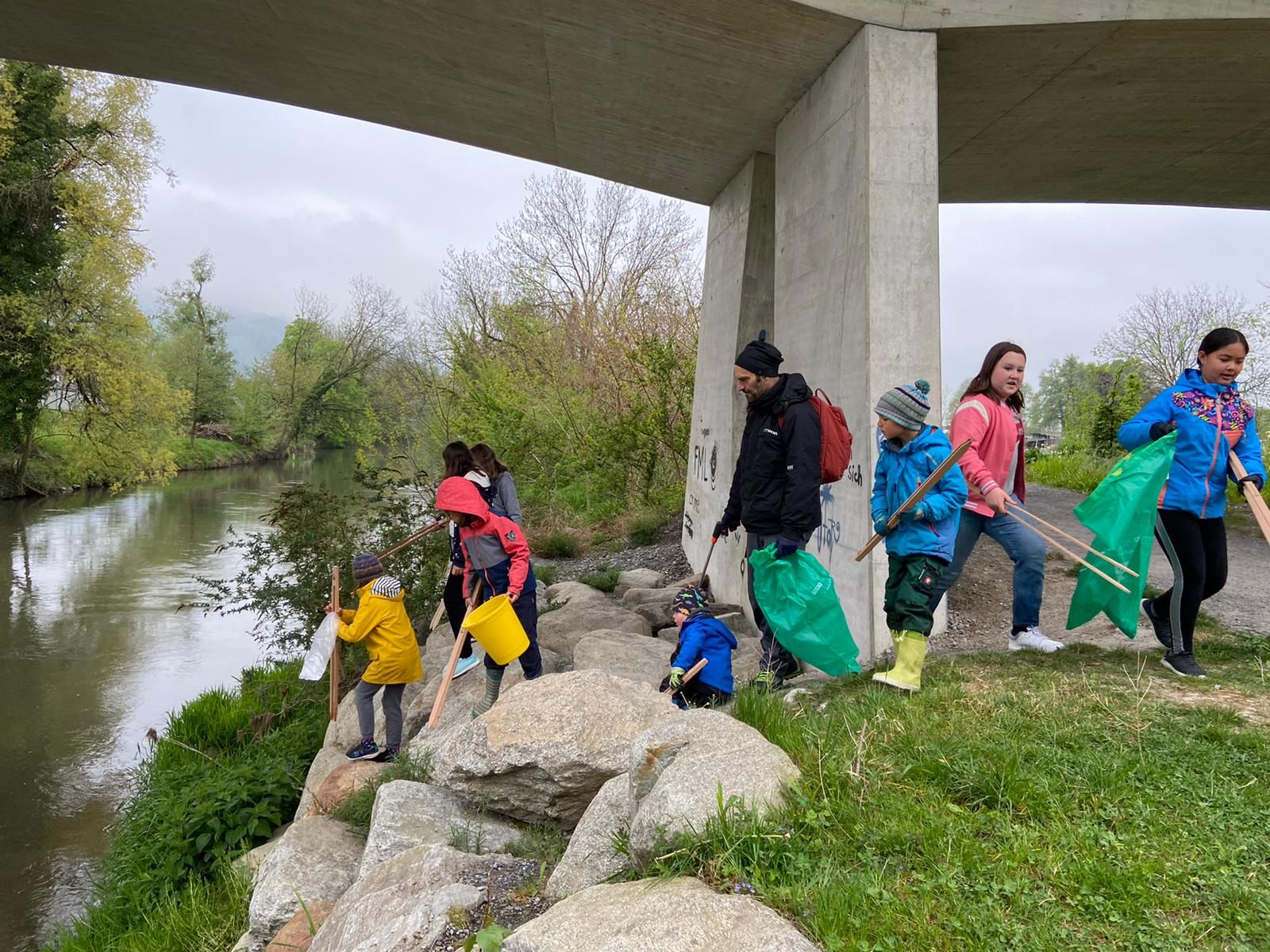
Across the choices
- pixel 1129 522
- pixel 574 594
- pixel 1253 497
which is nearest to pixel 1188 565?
pixel 1129 522

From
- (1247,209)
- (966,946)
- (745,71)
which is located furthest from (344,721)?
(1247,209)

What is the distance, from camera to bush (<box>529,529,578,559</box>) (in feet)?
44.5

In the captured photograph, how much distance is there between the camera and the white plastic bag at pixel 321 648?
16.4ft

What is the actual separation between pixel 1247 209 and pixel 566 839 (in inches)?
427

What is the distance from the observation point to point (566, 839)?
11.2 ft

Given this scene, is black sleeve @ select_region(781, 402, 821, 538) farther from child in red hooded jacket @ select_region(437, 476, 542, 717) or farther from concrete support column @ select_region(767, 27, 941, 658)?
child in red hooded jacket @ select_region(437, 476, 542, 717)

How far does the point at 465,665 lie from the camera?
574 cm

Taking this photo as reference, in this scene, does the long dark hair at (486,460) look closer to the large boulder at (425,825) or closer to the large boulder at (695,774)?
the large boulder at (425,825)

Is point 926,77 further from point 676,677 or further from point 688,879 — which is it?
point 688,879

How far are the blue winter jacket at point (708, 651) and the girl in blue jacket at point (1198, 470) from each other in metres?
2.09

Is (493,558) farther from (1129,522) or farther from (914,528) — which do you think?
(1129,522)

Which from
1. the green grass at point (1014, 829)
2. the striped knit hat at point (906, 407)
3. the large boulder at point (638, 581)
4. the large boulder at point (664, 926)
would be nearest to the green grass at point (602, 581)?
the large boulder at point (638, 581)

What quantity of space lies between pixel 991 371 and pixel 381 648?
3.88 m

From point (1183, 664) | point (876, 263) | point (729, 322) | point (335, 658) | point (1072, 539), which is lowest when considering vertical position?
point (335, 658)
